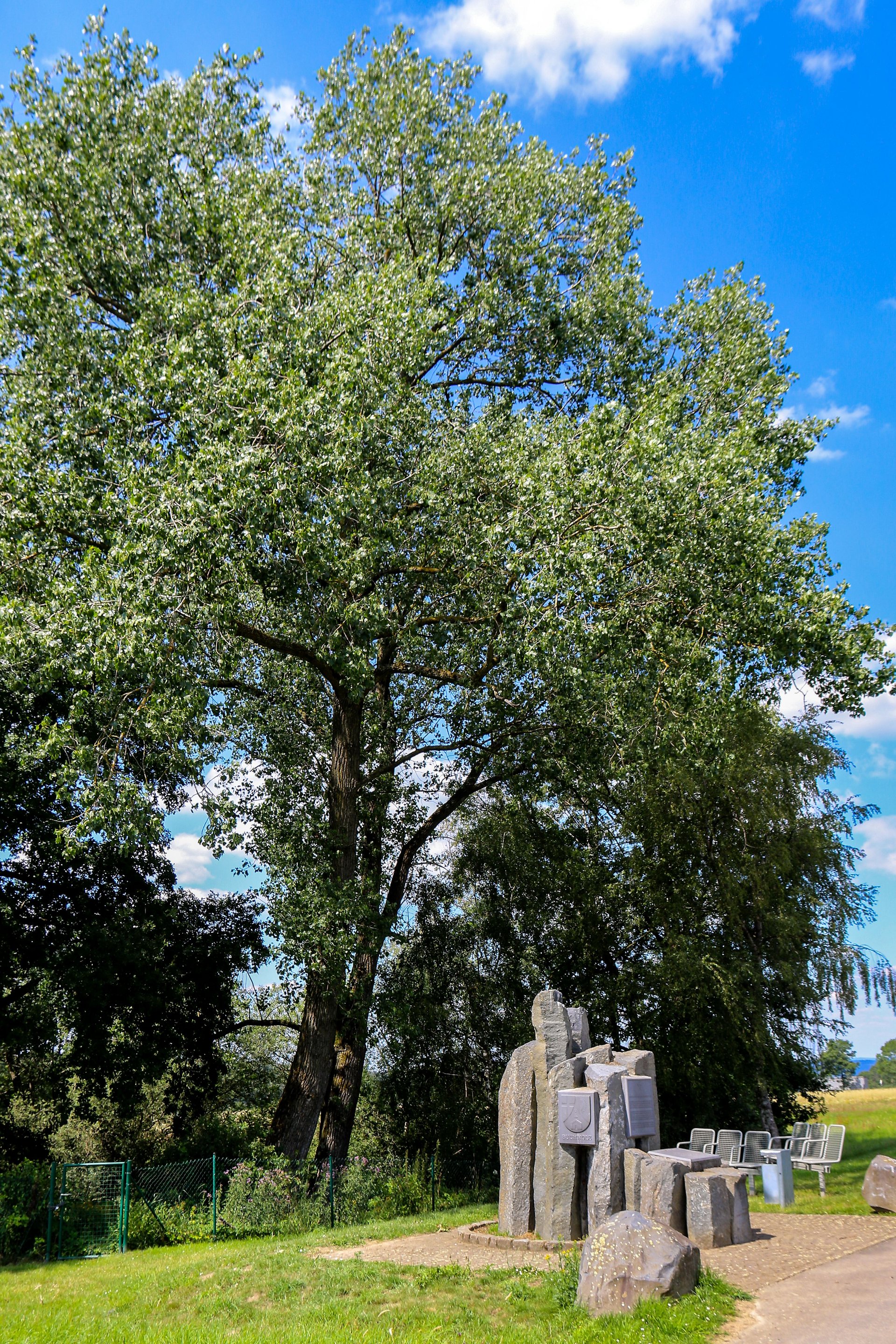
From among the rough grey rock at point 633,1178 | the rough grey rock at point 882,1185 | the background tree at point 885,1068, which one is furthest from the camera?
the background tree at point 885,1068

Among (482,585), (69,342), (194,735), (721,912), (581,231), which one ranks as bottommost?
(721,912)

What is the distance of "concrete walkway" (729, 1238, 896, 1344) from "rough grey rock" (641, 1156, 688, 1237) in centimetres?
155

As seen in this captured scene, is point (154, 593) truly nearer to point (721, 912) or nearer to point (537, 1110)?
point (537, 1110)

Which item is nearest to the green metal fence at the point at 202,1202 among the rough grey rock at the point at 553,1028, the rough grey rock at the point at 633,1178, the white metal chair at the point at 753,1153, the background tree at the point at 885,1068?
the rough grey rock at the point at 553,1028

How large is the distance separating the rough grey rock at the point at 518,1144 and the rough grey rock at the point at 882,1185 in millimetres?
4516

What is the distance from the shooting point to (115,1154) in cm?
1942

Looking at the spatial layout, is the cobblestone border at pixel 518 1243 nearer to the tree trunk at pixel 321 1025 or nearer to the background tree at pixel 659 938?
the tree trunk at pixel 321 1025

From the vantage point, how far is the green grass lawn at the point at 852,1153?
13.2m

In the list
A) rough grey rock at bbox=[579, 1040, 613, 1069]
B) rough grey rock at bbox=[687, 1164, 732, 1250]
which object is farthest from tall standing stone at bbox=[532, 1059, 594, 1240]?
rough grey rock at bbox=[687, 1164, 732, 1250]

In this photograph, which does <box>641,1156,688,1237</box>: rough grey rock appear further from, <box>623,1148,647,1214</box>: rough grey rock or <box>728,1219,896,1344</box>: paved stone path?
<box>728,1219,896,1344</box>: paved stone path

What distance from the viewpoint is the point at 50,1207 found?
1355cm

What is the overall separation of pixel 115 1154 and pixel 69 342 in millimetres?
15589

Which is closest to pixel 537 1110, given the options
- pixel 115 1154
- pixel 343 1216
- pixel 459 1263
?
pixel 459 1263

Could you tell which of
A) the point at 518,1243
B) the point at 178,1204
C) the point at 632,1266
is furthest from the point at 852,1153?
the point at 632,1266
